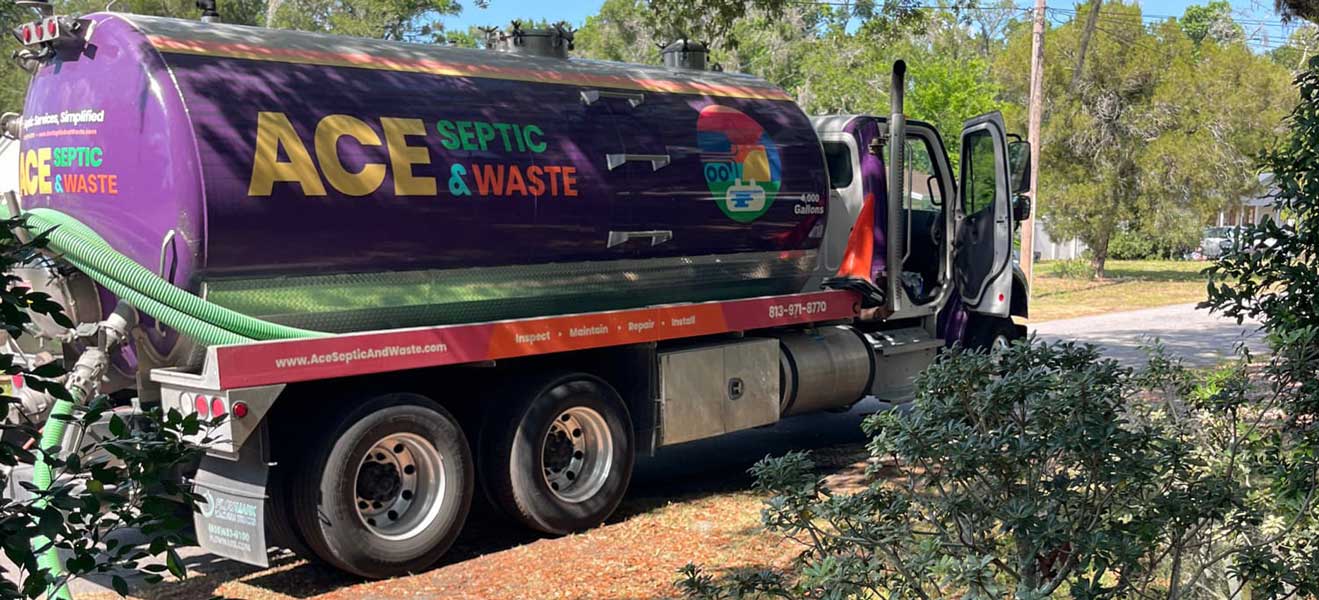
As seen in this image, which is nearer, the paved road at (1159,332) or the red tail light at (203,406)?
the red tail light at (203,406)

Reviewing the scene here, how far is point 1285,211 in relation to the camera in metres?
4.80

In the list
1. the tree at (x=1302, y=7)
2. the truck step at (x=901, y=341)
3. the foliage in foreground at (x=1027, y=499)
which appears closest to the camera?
the foliage in foreground at (x=1027, y=499)

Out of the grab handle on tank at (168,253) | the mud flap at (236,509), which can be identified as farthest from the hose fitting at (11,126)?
the mud flap at (236,509)

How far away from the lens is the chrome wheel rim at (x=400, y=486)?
6.96 meters

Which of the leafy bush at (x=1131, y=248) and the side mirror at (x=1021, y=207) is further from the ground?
the side mirror at (x=1021, y=207)

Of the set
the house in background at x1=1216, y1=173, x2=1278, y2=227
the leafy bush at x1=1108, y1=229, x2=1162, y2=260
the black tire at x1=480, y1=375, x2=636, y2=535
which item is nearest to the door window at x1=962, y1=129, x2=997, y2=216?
the house in background at x1=1216, y1=173, x2=1278, y2=227

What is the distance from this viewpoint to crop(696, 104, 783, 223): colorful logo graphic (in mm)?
8906

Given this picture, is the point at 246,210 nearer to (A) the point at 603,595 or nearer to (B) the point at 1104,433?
(A) the point at 603,595

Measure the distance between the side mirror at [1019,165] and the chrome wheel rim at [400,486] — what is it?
19.3ft

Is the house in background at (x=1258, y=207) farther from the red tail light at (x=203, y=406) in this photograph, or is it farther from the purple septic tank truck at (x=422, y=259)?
the red tail light at (x=203, y=406)

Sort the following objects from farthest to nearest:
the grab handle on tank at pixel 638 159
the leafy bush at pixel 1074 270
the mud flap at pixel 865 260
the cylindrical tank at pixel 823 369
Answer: the leafy bush at pixel 1074 270 < the mud flap at pixel 865 260 < the cylindrical tank at pixel 823 369 < the grab handle on tank at pixel 638 159

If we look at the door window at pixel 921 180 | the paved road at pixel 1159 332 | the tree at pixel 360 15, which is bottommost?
the paved road at pixel 1159 332

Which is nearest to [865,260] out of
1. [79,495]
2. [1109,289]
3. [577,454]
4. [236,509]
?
[577,454]

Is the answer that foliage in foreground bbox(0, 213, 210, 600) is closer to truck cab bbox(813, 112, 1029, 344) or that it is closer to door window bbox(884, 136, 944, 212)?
truck cab bbox(813, 112, 1029, 344)
